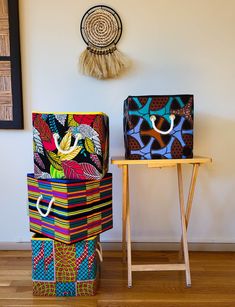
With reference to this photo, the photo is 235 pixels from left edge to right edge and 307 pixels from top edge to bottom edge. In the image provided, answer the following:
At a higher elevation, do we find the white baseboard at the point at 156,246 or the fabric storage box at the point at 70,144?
the fabric storage box at the point at 70,144

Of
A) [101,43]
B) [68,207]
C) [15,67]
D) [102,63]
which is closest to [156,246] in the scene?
[68,207]

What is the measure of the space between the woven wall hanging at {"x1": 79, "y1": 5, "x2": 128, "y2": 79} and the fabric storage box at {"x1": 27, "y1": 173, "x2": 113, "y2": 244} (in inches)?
25.9

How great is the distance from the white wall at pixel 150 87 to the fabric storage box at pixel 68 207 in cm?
42

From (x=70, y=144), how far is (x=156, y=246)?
37.3 inches

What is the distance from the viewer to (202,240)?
5.36ft

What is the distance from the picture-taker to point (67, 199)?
1.08 metres

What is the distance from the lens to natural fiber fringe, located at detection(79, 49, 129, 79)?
4.84 feet

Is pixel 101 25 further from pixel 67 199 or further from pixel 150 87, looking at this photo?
pixel 67 199

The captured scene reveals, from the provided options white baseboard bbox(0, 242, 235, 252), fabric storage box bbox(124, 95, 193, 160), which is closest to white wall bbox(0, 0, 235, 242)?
white baseboard bbox(0, 242, 235, 252)

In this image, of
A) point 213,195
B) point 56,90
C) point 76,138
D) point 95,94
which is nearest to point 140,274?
point 213,195

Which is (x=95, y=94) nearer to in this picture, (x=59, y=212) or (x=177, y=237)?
(x=59, y=212)

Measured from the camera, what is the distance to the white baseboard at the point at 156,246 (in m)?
1.62

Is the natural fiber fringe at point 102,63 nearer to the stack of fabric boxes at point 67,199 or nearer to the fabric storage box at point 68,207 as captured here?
the stack of fabric boxes at point 67,199

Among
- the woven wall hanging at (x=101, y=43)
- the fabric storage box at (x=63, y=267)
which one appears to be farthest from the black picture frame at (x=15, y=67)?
the fabric storage box at (x=63, y=267)
